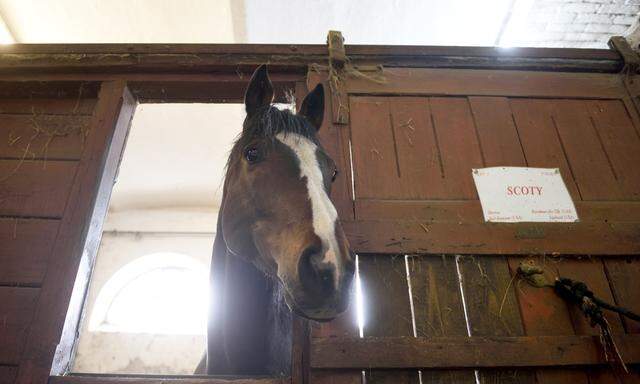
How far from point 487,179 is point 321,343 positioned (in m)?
1.06

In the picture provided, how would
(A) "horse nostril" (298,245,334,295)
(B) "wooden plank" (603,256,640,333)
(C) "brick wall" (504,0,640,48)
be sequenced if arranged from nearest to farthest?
→ (A) "horse nostril" (298,245,334,295), (B) "wooden plank" (603,256,640,333), (C) "brick wall" (504,0,640,48)

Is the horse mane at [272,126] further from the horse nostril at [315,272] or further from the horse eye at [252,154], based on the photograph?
the horse nostril at [315,272]

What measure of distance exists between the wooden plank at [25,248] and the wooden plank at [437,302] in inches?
59.0

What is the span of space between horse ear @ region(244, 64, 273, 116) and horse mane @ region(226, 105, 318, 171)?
12cm

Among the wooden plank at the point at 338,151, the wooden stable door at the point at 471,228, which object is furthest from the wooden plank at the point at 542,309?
the wooden plank at the point at 338,151

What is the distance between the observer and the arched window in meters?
5.72

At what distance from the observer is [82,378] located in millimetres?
1291

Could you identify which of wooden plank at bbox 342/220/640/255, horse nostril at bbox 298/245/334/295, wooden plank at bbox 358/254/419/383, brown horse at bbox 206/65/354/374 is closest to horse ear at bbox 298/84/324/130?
brown horse at bbox 206/65/354/374

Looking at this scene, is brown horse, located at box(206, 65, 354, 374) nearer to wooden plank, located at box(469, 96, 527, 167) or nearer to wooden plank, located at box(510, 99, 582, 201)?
wooden plank, located at box(469, 96, 527, 167)

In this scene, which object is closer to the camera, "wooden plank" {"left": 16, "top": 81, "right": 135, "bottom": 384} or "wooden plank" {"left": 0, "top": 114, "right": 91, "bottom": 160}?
"wooden plank" {"left": 16, "top": 81, "right": 135, "bottom": 384}

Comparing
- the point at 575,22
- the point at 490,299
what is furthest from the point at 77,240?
the point at 575,22

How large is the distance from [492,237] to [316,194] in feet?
2.84

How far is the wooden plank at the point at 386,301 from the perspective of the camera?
1.34 metres

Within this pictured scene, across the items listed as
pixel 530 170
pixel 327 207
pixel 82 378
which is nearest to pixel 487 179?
pixel 530 170
